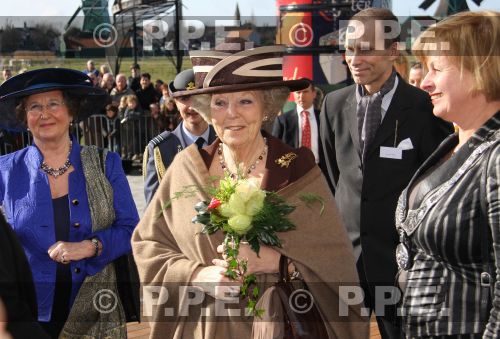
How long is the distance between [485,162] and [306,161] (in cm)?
87

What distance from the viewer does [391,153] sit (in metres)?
4.01

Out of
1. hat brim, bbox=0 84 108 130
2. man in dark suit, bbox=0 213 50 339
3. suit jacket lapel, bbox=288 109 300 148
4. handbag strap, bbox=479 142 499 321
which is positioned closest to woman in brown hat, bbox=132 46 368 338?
handbag strap, bbox=479 142 499 321

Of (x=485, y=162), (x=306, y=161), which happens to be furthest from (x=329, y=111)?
(x=485, y=162)

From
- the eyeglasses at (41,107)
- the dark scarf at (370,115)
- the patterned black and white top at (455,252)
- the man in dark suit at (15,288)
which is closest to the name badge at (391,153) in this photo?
the dark scarf at (370,115)

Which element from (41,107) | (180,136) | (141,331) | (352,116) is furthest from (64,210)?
(141,331)

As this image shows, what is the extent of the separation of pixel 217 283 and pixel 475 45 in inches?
55.9

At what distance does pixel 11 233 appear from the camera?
2.12 meters

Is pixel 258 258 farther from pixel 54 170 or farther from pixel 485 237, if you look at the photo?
pixel 54 170

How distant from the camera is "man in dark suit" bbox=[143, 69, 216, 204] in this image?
465cm

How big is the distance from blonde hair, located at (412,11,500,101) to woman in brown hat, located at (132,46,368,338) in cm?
67

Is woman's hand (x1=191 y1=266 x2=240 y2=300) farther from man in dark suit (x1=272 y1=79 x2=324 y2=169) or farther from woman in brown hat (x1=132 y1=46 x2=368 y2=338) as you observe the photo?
man in dark suit (x1=272 y1=79 x2=324 y2=169)

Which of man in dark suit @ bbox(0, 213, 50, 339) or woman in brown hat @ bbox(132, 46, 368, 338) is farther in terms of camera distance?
woman in brown hat @ bbox(132, 46, 368, 338)

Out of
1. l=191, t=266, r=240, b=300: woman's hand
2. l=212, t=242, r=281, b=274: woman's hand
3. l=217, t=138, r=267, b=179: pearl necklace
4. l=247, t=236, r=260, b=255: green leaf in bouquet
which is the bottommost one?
l=191, t=266, r=240, b=300: woman's hand

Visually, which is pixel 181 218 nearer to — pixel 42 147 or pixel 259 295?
pixel 259 295
